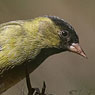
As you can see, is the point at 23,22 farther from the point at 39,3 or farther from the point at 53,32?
the point at 39,3

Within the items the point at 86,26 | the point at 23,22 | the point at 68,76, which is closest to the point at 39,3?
the point at 86,26

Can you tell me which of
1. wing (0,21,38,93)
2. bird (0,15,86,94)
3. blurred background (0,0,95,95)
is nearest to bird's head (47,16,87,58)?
bird (0,15,86,94)

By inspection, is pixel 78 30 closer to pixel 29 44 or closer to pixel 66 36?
pixel 66 36

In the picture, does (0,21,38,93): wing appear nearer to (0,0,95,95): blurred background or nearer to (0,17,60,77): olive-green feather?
(0,17,60,77): olive-green feather

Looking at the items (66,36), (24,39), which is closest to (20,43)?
(24,39)

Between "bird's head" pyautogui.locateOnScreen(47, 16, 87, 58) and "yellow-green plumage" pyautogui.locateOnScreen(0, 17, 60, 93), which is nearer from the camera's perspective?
"yellow-green plumage" pyautogui.locateOnScreen(0, 17, 60, 93)

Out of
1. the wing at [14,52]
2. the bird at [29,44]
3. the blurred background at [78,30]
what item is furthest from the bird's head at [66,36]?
the blurred background at [78,30]

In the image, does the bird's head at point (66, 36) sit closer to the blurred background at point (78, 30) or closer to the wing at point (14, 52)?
the wing at point (14, 52)

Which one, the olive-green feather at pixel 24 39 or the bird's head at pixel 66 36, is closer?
the olive-green feather at pixel 24 39
